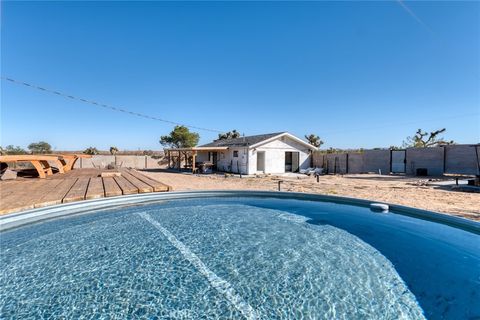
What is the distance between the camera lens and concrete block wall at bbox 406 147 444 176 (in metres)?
16.3

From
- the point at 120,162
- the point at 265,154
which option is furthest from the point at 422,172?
the point at 120,162

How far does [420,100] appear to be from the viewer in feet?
75.5

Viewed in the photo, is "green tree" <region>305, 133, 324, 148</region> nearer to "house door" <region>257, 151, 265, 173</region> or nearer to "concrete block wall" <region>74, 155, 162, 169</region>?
"house door" <region>257, 151, 265, 173</region>

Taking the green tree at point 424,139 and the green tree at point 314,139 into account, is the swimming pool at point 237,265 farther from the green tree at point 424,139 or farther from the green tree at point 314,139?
the green tree at point 314,139

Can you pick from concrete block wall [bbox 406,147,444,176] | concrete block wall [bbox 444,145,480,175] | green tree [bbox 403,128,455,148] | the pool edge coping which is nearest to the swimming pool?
the pool edge coping

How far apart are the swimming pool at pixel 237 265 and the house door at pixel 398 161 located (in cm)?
1508

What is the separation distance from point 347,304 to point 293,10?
1136cm

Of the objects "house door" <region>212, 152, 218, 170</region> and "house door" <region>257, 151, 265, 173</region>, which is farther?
"house door" <region>212, 152, 218, 170</region>

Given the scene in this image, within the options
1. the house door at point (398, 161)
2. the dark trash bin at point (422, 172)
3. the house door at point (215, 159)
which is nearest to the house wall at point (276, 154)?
the house door at point (215, 159)

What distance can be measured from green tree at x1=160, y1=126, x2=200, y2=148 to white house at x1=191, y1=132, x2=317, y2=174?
69.5 feet

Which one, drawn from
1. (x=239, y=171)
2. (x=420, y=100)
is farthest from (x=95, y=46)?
(x=420, y=100)

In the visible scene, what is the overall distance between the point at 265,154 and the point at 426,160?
39.2 feet

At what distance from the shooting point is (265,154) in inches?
757

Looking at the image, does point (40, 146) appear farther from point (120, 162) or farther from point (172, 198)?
point (172, 198)
